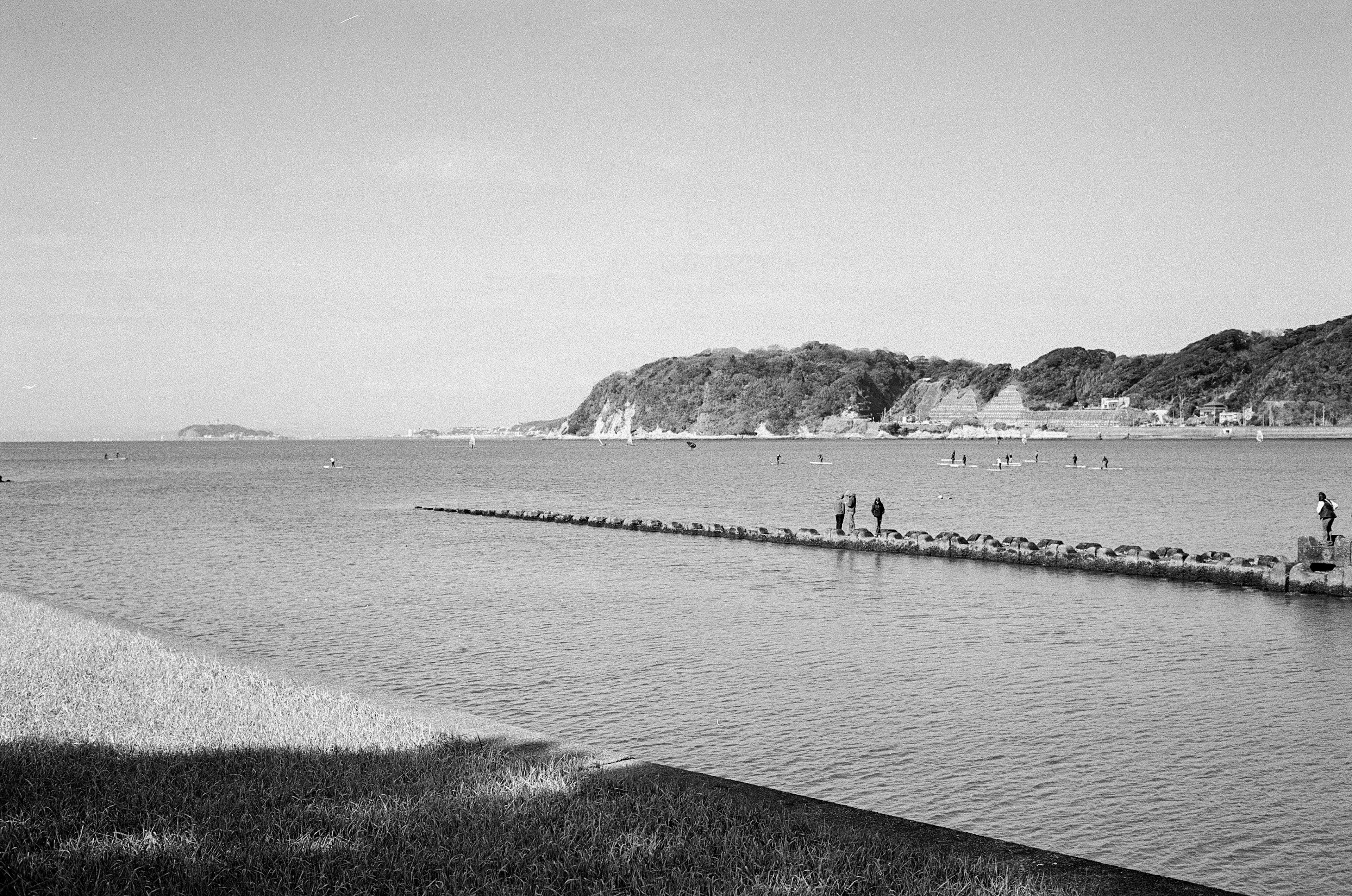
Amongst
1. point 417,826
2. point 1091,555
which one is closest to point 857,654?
point 417,826

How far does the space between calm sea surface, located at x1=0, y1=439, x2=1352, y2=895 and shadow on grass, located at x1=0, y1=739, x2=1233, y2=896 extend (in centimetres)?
302

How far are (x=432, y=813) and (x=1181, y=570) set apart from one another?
25449mm

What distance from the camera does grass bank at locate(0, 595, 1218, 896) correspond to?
20.6 feet

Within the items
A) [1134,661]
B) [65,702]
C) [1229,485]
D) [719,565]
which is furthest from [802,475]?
[65,702]

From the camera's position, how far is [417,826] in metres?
7.13

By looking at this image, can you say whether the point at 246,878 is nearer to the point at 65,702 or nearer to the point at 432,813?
the point at 432,813

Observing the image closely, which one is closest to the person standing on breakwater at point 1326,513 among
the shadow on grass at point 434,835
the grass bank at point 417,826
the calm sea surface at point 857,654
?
the calm sea surface at point 857,654

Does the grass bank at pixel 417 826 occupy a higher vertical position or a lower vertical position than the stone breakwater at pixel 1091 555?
higher

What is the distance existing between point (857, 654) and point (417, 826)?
39.2 ft

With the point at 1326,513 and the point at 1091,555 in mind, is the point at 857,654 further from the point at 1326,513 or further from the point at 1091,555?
the point at 1326,513

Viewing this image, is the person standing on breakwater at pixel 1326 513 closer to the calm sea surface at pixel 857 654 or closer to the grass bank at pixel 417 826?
the calm sea surface at pixel 857 654

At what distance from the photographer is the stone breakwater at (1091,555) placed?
83.8 feet

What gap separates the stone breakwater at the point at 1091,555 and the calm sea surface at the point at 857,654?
883mm

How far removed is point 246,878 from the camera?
6.23 meters
